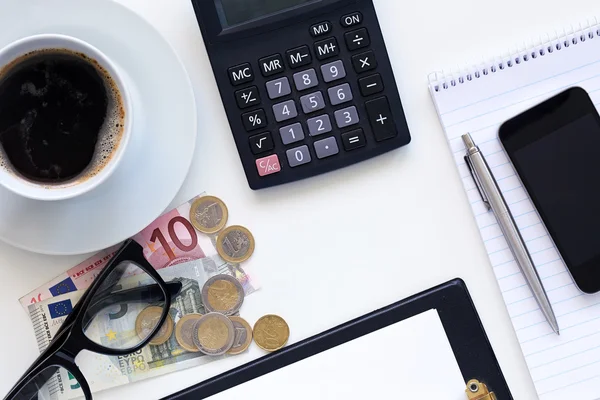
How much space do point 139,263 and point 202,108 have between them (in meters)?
0.15

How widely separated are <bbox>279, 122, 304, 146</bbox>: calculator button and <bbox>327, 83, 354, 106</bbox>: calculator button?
38 millimetres

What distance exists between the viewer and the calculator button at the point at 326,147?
64 cm

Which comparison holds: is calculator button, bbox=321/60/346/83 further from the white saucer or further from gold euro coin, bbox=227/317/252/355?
gold euro coin, bbox=227/317/252/355

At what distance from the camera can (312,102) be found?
0.64m

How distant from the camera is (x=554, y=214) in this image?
659mm

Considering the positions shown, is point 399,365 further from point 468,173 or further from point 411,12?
point 411,12

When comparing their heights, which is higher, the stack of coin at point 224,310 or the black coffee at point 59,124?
the black coffee at point 59,124

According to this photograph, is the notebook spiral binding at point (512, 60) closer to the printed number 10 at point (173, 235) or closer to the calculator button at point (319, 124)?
the calculator button at point (319, 124)

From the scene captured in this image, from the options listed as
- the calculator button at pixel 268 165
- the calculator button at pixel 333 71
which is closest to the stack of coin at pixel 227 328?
the calculator button at pixel 268 165

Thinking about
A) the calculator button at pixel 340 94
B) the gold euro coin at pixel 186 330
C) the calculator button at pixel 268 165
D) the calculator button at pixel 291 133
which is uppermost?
the calculator button at pixel 340 94

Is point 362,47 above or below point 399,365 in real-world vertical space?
above

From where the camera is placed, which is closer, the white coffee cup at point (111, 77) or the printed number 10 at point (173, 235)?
the white coffee cup at point (111, 77)

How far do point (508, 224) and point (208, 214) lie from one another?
0.28 meters

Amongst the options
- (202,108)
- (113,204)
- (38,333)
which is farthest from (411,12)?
(38,333)
